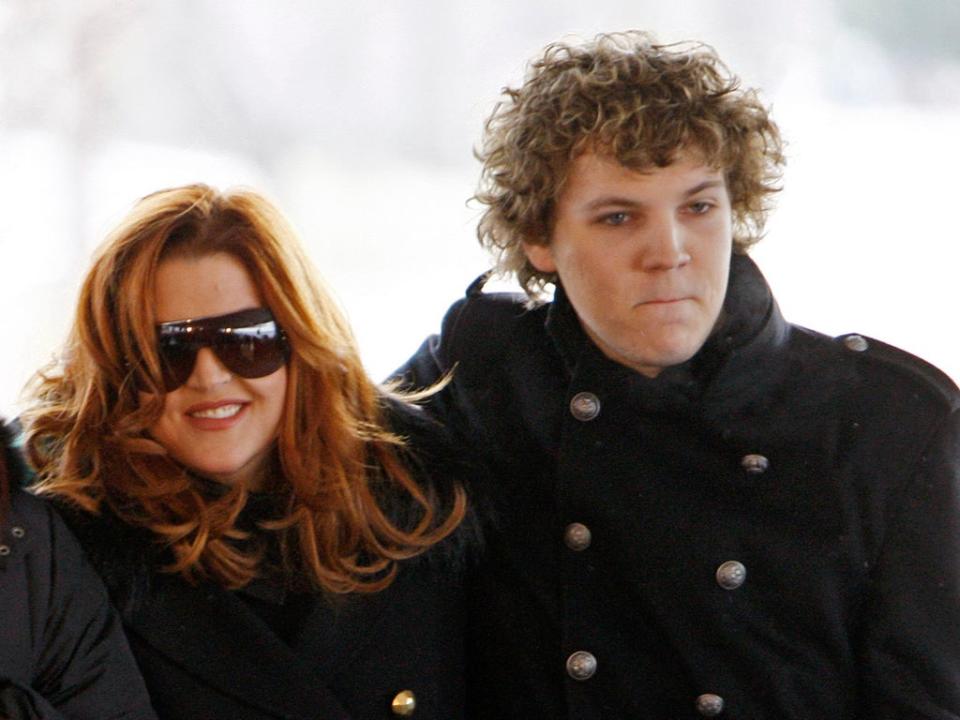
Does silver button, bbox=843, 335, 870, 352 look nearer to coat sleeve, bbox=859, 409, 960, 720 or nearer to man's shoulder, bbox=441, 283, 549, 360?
coat sleeve, bbox=859, 409, 960, 720

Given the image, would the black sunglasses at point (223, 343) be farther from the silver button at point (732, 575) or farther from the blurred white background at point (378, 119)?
the blurred white background at point (378, 119)

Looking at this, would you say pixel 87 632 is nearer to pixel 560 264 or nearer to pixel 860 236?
pixel 560 264

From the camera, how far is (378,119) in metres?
2.88

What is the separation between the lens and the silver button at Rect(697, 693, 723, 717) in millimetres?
1703

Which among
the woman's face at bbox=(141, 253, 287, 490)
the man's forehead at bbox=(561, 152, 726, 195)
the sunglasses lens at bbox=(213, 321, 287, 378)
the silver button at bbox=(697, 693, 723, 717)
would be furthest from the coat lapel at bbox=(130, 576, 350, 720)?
the man's forehead at bbox=(561, 152, 726, 195)

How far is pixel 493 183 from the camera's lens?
1979 millimetres

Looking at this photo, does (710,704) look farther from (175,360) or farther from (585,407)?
(175,360)

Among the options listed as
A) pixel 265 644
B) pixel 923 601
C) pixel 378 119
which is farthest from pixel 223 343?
pixel 378 119

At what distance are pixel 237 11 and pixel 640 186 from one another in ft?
4.70

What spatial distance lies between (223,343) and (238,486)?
20 centimetres

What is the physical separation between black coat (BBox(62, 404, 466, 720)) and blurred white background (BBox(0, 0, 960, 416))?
3.78 feet

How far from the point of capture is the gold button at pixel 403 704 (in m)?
1.72

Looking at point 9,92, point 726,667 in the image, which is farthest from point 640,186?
point 9,92

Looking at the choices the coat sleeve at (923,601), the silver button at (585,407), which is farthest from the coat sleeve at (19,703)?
the coat sleeve at (923,601)
